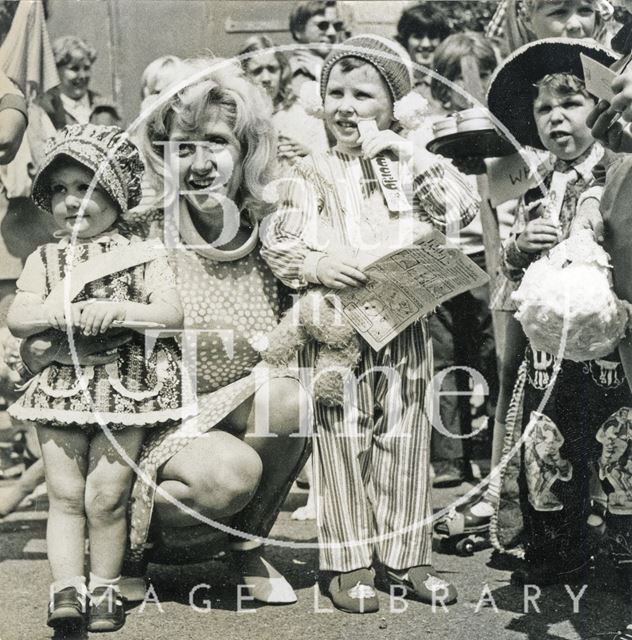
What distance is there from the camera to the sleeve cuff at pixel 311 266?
271cm

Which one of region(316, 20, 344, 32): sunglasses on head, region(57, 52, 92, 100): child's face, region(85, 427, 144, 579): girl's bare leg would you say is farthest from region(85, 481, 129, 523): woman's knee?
region(316, 20, 344, 32): sunglasses on head

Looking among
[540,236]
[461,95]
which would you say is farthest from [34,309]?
[461,95]

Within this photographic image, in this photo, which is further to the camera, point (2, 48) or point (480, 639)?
point (2, 48)

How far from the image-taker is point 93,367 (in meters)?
2.57

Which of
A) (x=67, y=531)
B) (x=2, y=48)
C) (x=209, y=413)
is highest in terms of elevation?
(x=2, y=48)

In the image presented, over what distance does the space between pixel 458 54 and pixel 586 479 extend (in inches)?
86.1

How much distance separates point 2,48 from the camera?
3.42 m

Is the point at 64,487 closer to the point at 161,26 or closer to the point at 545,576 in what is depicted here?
the point at 545,576

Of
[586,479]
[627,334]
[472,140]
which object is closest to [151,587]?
[586,479]

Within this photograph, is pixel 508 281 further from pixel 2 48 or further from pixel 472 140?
pixel 2 48

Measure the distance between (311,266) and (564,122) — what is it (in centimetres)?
93

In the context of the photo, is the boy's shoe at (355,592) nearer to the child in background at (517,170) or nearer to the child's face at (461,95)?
the child in background at (517,170)

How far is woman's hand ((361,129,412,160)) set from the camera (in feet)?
8.95

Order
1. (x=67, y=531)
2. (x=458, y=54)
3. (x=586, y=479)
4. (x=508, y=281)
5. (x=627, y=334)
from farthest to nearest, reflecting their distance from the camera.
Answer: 1. (x=458, y=54)
2. (x=508, y=281)
3. (x=586, y=479)
4. (x=67, y=531)
5. (x=627, y=334)
